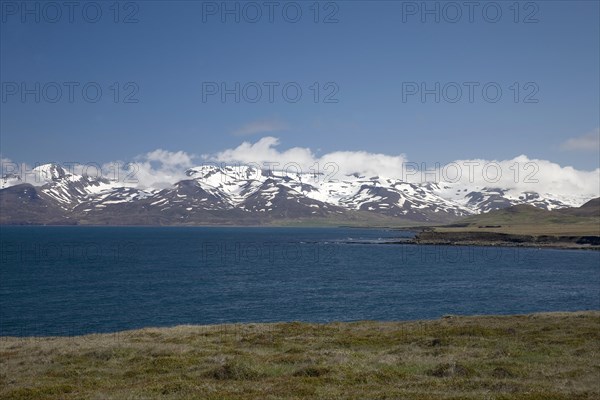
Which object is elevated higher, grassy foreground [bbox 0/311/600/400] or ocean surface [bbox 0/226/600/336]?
grassy foreground [bbox 0/311/600/400]

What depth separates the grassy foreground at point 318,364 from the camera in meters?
26.3

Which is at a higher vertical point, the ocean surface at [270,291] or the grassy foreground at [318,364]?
the grassy foreground at [318,364]

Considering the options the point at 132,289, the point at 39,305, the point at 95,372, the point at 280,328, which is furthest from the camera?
the point at 132,289

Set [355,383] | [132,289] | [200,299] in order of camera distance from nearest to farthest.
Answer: [355,383]
[200,299]
[132,289]

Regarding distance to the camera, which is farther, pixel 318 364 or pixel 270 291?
pixel 270 291

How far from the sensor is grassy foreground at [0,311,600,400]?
2627cm

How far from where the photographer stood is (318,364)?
33.6 m

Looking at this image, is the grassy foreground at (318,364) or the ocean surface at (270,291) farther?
the ocean surface at (270,291)

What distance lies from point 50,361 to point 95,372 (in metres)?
6.15

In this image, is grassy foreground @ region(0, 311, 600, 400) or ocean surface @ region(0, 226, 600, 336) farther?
ocean surface @ region(0, 226, 600, 336)

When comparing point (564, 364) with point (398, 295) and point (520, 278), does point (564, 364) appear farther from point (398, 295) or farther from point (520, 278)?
point (520, 278)

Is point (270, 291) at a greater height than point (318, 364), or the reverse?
point (318, 364)

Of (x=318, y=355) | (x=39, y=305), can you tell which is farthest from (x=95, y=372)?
(x=39, y=305)

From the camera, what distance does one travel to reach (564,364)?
33.5 metres
